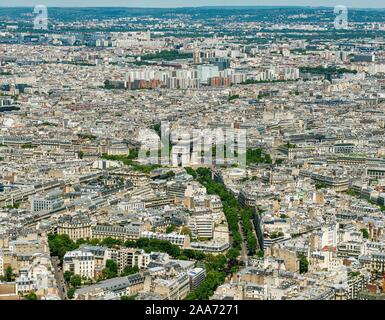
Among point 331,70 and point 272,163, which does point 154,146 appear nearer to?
point 272,163

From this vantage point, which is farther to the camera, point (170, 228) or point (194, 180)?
point (194, 180)

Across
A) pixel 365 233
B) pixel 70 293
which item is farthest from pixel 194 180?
pixel 70 293

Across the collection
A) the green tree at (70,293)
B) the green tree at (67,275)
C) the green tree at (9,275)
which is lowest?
the green tree at (67,275)

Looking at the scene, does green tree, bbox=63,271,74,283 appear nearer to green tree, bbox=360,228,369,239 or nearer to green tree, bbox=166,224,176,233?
green tree, bbox=166,224,176,233

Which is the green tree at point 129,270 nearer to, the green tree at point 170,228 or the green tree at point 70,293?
the green tree at point 70,293

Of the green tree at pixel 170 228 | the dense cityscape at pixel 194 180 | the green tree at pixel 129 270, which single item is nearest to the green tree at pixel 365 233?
the dense cityscape at pixel 194 180

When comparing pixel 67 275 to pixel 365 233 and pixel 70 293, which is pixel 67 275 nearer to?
pixel 70 293

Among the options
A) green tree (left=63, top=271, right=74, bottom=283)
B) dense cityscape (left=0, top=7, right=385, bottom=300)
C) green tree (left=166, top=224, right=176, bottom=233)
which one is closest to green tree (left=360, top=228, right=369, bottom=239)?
dense cityscape (left=0, top=7, right=385, bottom=300)
